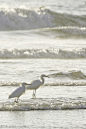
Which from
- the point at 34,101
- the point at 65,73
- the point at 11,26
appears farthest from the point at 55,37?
the point at 34,101

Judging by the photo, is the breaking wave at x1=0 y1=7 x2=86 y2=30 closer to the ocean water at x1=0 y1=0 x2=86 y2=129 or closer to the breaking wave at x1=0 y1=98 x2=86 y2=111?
the ocean water at x1=0 y1=0 x2=86 y2=129

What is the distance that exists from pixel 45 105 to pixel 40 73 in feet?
15.8

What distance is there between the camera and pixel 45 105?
696cm

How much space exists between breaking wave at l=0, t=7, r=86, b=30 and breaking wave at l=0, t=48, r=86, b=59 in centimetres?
1158

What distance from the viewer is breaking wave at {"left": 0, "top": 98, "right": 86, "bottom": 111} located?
6.80m

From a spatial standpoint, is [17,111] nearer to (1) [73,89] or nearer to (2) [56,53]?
(1) [73,89]

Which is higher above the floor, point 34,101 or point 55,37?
point 34,101

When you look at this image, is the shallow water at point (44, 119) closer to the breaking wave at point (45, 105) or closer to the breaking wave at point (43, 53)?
the breaking wave at point (45, 105)

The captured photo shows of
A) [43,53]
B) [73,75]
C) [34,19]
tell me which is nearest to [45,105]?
[73,75]

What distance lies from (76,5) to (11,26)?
48.5 feet

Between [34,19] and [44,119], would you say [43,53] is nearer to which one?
[44,119]

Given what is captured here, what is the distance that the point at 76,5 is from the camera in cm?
4219

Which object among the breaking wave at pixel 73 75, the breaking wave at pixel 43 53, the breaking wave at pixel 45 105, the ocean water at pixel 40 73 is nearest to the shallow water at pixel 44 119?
the ocean water at pixel 40 73

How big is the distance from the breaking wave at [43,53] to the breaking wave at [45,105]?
9961 millimetres
